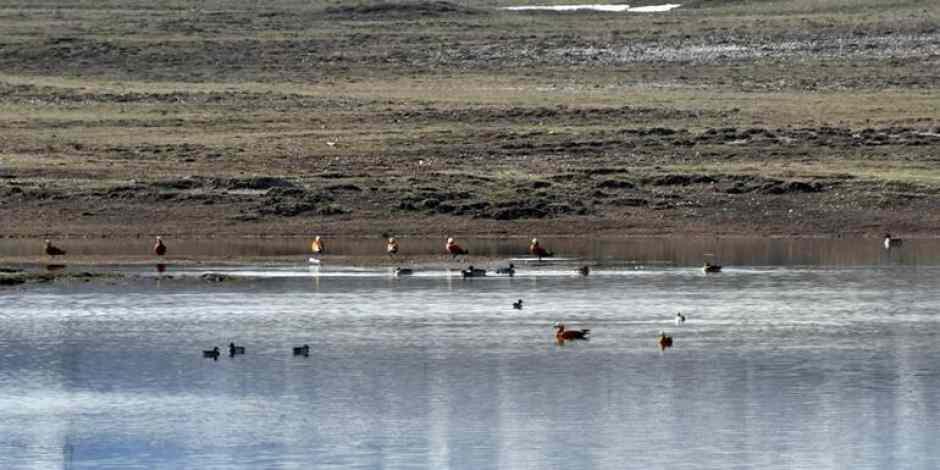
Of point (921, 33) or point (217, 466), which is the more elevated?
point (921, 33)

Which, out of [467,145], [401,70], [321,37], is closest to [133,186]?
[467,145]

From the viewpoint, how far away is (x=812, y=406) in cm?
2203

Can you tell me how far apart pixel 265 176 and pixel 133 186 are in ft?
8.92

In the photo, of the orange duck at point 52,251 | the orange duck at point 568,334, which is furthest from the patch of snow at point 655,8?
the orange duck at point 568,334

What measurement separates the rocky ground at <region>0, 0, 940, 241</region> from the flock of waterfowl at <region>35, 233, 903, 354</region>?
2022 millimetres

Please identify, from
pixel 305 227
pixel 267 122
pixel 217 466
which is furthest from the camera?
pixel 267 122

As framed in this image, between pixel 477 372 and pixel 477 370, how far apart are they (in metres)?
0.17

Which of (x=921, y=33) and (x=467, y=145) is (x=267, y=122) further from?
(x=921, y=33)

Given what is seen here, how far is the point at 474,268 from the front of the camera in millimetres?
34375

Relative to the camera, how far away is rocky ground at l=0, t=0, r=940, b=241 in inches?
1598

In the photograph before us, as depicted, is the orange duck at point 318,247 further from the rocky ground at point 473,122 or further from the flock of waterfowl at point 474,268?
the rocky ground at point 473,122

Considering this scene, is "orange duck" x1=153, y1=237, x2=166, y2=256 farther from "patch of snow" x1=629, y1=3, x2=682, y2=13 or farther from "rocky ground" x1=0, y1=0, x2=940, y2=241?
"patch of snow" x1=629, y1=3, x2=682, y2=13

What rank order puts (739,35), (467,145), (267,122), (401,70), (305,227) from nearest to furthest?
(305,227)
(467,145)
(267,122)
(401,70)
(739,35)

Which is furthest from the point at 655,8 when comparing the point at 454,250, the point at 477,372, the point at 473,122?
the point at 477,372
